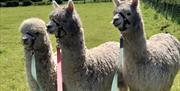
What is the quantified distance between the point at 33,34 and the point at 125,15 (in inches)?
58.9

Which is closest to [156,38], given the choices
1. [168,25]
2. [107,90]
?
[107,90]

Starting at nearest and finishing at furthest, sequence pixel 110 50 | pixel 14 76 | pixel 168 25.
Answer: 1. pixel 110 50
2. pixel 14 76
3. pixel 168 25

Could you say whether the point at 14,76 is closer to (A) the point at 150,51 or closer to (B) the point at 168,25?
(A) the point at 150,51

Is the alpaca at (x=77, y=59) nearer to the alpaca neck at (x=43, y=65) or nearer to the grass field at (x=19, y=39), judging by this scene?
the alpaca neck at (x=43, y=65)

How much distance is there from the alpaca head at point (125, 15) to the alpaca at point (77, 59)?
0.65 m

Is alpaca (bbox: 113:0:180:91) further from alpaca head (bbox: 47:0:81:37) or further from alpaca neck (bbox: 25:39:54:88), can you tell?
alpaca neck (bbox: 25:39:54:88)

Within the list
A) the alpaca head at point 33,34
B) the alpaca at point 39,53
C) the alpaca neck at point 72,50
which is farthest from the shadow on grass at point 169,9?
the alpaca neck at point 72,50

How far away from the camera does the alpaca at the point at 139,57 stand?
7.17 meters

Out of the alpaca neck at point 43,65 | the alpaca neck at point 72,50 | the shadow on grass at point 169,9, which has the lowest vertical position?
the shadow on grass at point 169,9

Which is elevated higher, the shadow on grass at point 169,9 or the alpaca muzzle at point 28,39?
the alpaca muzzle at point 28,39

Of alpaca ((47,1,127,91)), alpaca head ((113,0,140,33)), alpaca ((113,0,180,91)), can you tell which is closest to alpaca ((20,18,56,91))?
alpaca ((47,1,127,91))

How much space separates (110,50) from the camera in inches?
336

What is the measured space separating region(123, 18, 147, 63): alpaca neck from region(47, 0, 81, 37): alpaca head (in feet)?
2.43

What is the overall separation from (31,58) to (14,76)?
5.96 m
